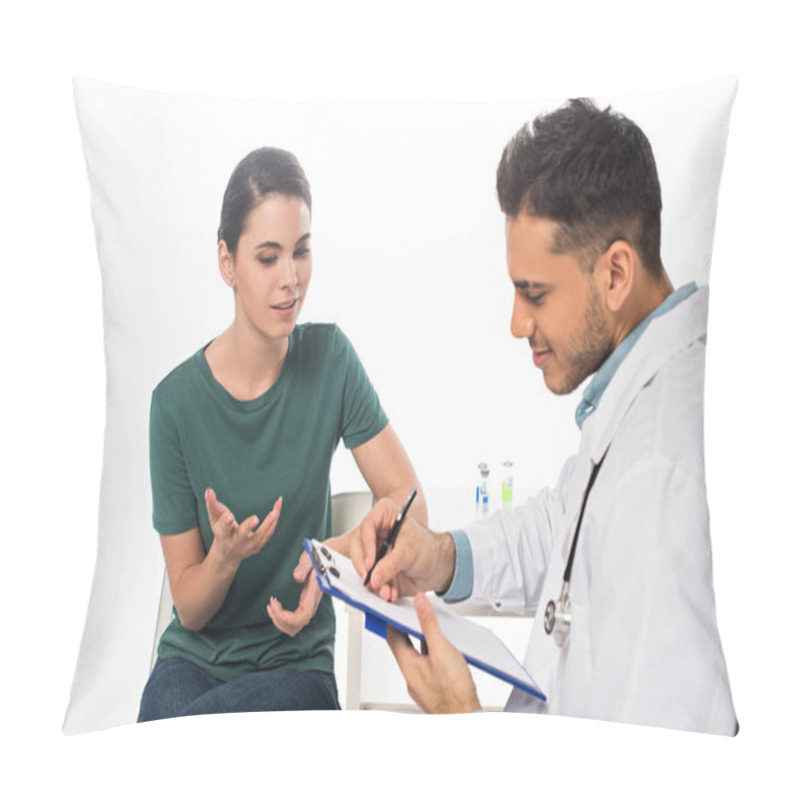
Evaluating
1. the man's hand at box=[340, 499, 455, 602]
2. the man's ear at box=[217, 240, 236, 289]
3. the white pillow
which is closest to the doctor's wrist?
the man's hand at box=[340, 499, 455, 602]

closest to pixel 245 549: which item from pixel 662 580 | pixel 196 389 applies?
pixel 196 389

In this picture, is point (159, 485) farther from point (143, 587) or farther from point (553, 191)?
point (553, 191)

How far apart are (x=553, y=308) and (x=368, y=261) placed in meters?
0.33

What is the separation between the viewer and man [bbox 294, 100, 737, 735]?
2.28 meters

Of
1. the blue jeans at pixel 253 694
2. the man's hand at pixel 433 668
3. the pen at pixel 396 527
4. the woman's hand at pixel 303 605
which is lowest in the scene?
the blue jeans at pixel 253 694

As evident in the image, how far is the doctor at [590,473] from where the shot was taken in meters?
2.28

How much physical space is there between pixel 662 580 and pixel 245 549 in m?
0.72

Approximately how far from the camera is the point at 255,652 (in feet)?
7.82

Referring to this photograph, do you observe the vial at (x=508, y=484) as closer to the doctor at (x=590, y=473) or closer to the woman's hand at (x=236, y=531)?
the doctor at (x=590, y=473)

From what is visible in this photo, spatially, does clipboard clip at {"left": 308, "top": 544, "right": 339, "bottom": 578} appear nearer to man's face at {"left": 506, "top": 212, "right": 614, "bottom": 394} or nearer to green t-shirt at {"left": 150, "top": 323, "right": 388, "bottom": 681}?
green t-shirt at {"left": 150, "top": 323, "right": 388, "bottom": 681}

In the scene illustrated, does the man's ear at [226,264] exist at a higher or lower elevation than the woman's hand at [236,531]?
higher

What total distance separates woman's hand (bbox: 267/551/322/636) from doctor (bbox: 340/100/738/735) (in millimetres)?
85

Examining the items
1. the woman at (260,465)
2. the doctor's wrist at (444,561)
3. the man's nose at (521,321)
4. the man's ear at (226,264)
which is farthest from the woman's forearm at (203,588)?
the man's nose at (521,321)

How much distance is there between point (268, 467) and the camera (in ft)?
7.78
